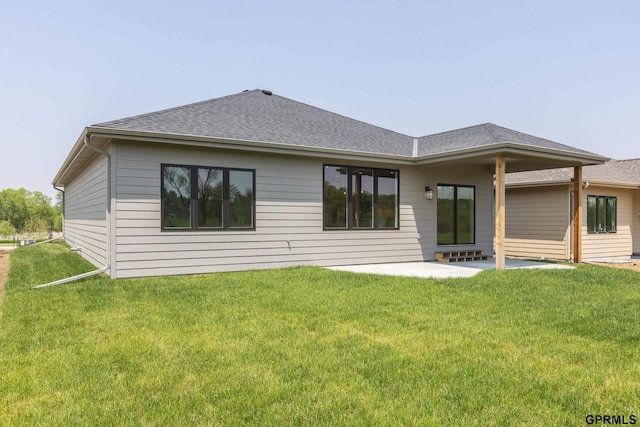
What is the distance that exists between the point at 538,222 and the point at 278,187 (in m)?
8.98

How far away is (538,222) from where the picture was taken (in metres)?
13.0

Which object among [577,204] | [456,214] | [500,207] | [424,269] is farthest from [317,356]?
[577,204]

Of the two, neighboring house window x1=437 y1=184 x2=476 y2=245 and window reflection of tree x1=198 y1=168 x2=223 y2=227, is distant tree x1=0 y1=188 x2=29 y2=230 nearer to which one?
window reflection of tree x1=198 y1=168 x2=223 y2=227

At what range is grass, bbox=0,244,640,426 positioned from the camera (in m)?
2.53

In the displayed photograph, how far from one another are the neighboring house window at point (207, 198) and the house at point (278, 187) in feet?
0.07

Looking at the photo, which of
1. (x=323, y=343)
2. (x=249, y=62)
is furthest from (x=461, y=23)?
(x=323, y=343)

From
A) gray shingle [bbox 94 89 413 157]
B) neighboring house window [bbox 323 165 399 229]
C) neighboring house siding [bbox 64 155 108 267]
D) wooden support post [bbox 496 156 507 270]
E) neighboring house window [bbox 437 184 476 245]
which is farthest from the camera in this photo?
neighboring house window [bbox 437 184 476 245]

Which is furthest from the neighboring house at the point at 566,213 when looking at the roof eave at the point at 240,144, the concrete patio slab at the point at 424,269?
the roof eave at the point at 240,144

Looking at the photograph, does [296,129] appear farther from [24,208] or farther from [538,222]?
[24,208]

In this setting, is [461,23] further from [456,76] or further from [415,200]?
[415,200]

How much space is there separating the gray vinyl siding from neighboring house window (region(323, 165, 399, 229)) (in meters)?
0.17

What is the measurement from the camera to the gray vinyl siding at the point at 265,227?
742cm

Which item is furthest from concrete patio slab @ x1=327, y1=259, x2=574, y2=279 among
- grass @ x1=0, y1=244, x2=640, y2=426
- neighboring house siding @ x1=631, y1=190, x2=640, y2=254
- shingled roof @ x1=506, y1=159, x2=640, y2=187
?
→ neighboring house siding @ x1=631, y1=190, x2=640, y2=254

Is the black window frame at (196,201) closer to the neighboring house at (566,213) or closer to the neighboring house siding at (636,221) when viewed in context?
the neighboring house at (566,213)
